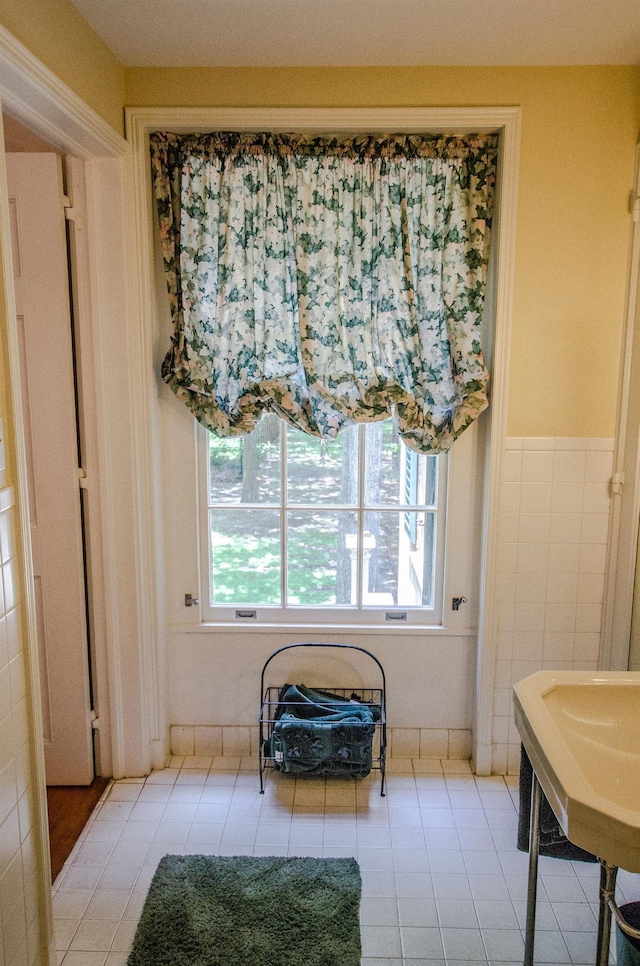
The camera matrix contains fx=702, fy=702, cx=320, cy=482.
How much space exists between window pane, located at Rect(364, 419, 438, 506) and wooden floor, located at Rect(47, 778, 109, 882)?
1.56m

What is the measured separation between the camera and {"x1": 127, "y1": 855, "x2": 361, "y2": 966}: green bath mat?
1980 millimetres

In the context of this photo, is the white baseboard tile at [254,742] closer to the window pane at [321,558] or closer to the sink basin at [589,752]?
the window pane at [321,558]

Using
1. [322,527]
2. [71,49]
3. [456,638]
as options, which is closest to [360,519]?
[322,527]

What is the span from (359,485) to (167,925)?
161 centimetres

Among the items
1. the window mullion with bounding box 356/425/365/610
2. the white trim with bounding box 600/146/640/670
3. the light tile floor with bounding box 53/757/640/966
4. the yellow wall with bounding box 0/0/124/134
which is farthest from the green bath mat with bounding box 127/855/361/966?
the yellow wall with bounding box 0/0/124/134

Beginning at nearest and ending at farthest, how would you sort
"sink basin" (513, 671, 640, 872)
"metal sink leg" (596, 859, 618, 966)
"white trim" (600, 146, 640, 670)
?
"sink basin" (513, 671, 640, 872) < "metal sink leg" (596, 859, 618, 966) < "white trim" (600, 146, 640, 670)

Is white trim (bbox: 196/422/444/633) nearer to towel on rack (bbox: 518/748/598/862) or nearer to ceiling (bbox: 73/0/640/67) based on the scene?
towel on rack (bbox: 518/748/598/862)

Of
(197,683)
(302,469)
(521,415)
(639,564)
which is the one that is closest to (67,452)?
(302,469)

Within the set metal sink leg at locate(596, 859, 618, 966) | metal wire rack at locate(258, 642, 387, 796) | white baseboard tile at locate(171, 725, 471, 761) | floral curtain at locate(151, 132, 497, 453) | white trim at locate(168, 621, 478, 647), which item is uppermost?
floral curtain at locate(151, 132, 497, 453)

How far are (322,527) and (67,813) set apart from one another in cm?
143

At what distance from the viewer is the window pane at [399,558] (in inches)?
112

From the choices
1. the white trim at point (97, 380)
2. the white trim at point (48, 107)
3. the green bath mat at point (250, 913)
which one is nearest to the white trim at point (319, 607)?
the white trim at point (97, 380)

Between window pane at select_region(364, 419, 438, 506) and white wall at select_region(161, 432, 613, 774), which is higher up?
window pane at select_region(364, 419, 438, 506)

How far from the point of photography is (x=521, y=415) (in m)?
2.62
